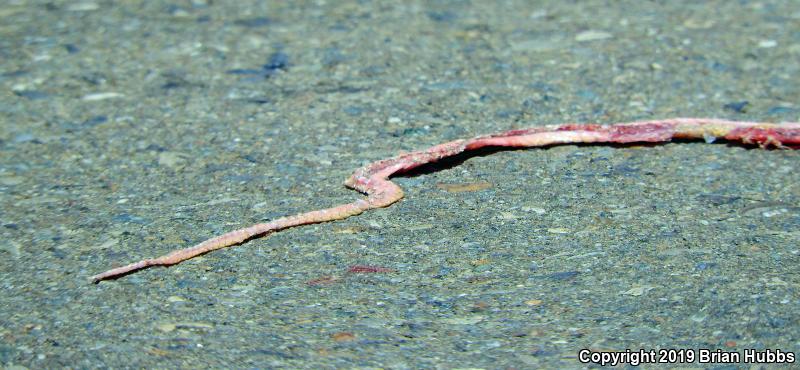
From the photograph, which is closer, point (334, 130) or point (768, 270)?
point (768, 270)

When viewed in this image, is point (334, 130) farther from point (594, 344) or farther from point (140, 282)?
point (594, 344)

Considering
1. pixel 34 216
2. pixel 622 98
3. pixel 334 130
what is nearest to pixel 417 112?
pixel 334 130

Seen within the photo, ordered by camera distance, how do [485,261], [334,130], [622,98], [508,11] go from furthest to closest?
[508,11] < [622,98] < [334,130] < [485,261]

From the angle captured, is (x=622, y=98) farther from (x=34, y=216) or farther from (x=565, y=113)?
(x=34, y=216)

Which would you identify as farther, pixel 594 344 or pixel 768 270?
pixel 768 270

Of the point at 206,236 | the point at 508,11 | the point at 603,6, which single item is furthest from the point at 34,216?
the point at 603,6

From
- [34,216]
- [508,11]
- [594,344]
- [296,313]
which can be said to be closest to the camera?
[594,344]
